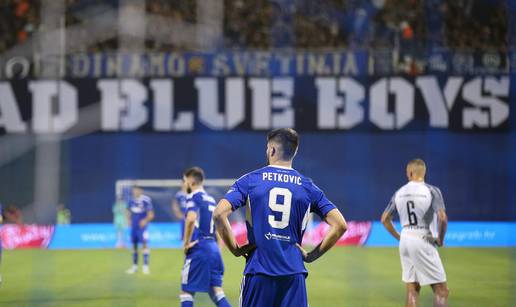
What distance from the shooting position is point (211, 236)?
8.66m

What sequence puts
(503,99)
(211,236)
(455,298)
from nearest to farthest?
1. (211,236)
2. (455,298)
3. (503,99)

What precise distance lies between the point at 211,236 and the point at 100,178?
13417 mm

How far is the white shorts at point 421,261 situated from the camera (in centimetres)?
801

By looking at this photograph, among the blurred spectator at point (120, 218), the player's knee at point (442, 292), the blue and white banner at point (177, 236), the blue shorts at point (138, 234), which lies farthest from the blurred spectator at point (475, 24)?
the player's knee at point (442, 292)

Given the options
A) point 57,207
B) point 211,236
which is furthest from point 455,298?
point 57,207

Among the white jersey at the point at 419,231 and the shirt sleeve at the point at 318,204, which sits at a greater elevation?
the shirt sleeve at the point at 318,204

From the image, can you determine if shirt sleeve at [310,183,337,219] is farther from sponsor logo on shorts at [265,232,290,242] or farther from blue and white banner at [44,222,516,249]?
blue and white banner at [44,222,516,249]

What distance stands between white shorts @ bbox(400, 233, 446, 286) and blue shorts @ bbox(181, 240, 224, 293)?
2077 millimetres

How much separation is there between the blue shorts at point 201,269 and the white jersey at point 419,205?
2.14m

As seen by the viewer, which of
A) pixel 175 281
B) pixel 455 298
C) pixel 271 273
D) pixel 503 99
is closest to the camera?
pixel 271 273

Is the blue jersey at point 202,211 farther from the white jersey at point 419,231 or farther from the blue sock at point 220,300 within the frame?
the white jersey at point 419,231

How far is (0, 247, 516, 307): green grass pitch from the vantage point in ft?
37.4

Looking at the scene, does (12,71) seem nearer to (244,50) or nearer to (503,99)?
(244,50)

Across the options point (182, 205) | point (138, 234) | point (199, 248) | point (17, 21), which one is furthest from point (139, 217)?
point (17, 21)
